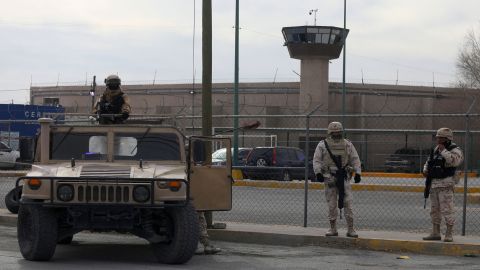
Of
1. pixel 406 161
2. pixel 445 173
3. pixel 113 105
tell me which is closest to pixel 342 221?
pixel 445 173

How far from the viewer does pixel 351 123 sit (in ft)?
149

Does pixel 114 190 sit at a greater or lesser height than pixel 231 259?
greater

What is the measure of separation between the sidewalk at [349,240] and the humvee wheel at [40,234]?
139 inches

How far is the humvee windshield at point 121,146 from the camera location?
10.4 m

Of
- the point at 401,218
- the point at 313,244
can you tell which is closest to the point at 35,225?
the point at 313,244

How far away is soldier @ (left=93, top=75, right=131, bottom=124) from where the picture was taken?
1091cm

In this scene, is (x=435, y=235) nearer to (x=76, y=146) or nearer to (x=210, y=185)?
(x=210, y=185)

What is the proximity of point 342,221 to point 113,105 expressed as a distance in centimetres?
585

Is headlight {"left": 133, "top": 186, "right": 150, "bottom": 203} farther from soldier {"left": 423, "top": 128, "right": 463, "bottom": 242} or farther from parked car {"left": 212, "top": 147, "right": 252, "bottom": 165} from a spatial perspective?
parked car {"left": 212, "top": 147, "right": 252, "bottom": 165}

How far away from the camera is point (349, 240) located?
11445mm

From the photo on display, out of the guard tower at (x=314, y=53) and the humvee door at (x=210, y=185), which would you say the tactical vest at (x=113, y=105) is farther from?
the guard tower at (x=314, y=53)

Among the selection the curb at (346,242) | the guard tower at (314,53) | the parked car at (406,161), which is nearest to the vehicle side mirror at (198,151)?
the curb at (346,242)

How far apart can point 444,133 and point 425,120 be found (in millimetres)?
35680

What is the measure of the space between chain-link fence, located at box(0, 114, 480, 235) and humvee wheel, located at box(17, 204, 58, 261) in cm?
274
